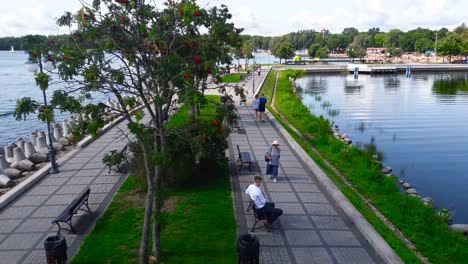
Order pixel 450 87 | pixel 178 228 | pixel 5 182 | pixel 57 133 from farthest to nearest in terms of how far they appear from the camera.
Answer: pixel 450 87 → pixel 57 133 → pixel 5 182 → pixel 178 228

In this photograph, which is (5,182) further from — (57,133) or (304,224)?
(304,224)

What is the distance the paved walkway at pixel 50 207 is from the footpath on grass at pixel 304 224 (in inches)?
152

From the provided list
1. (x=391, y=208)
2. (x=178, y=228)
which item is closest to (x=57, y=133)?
(x=178, y=228)

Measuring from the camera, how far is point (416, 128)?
2791 cm

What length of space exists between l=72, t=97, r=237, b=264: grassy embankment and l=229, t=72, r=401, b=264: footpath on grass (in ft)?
1.82

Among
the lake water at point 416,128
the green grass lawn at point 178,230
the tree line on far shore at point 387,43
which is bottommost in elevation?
the lake water at point 416,128

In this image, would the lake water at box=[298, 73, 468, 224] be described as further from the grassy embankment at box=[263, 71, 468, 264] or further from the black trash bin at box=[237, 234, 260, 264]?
the black trash bin at box=[237, 234, 260, 264]

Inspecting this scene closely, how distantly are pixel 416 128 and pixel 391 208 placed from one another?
18430 mm

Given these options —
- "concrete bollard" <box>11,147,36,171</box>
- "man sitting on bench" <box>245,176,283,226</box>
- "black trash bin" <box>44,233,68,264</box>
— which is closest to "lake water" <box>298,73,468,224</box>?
"man sitting on bench" <box>245,176,283,226</box>

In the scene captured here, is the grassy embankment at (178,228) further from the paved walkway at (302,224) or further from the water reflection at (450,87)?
the water reflection at (450,87)

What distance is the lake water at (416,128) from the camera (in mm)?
17375

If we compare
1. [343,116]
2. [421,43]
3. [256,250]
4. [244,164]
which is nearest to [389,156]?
[244,164]

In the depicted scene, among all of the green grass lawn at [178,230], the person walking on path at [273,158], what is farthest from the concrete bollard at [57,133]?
the person walking on path at [273,158]

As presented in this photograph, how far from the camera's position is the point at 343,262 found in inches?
333
